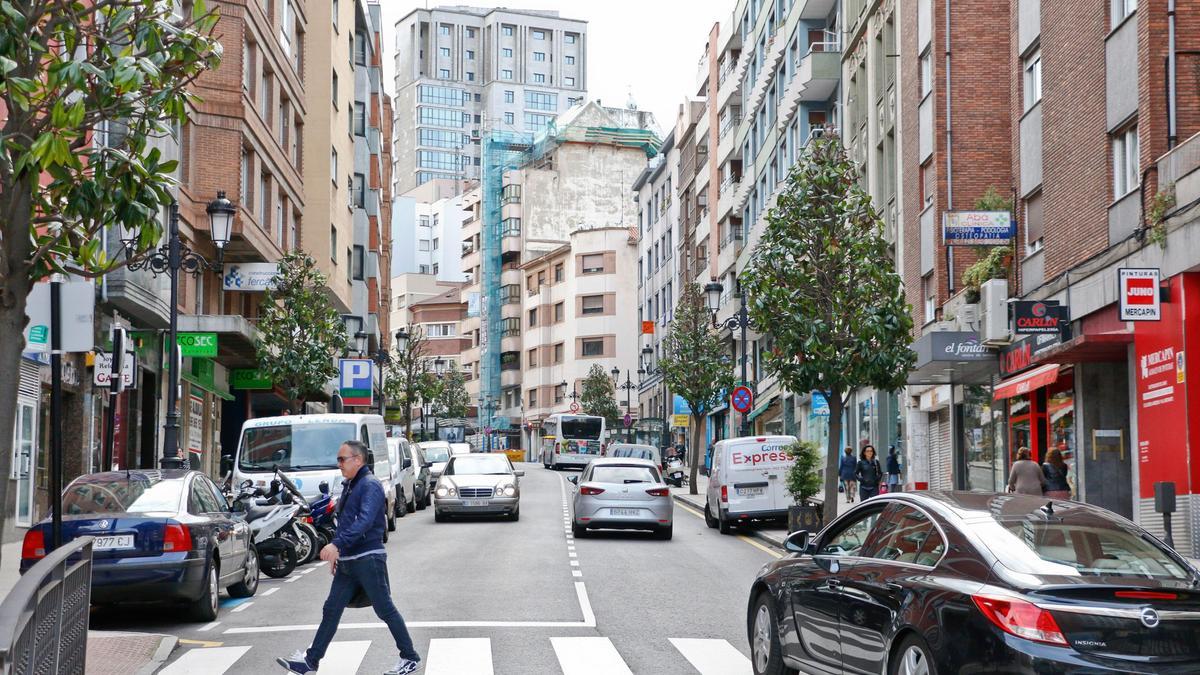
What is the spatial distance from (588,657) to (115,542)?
4796 millimetres

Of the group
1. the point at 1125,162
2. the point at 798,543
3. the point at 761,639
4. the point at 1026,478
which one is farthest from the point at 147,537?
the point at 1125,162

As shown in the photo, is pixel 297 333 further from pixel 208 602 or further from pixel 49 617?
pixel 49 617

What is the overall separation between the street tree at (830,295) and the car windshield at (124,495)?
42.9ft

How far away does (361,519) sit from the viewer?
10211mm

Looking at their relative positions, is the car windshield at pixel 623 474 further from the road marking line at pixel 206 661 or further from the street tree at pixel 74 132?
the street tree at pixel 74 132

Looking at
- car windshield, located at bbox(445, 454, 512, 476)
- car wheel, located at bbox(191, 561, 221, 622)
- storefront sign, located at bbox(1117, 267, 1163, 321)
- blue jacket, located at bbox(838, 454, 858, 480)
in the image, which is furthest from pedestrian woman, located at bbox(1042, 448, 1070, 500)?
car windshield, located at bbox(445, 454, 512, 476)

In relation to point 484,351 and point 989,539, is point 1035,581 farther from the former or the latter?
point 484,351

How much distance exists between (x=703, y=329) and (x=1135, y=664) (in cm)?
4064

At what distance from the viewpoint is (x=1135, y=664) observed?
694 cm

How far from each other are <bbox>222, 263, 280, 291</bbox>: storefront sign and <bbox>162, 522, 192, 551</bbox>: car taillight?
24838 millimetres

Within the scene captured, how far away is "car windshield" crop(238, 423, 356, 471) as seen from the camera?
23.9m

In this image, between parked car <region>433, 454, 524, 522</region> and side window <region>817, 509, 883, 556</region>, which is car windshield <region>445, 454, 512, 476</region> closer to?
parked car <region>433, 454, 524, 522</region>

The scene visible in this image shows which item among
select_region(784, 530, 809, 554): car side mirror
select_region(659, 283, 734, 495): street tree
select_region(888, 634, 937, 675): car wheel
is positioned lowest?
select_region(888, 634, 937, 675): car wheel

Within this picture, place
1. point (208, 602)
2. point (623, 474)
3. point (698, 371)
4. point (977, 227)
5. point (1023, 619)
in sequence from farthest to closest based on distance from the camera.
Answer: point (698, 371), point (977, 227), point (623, 474), point (208, 602), point (1023, 619)
